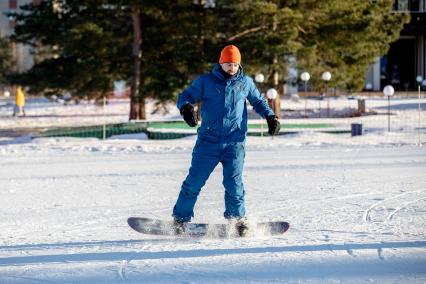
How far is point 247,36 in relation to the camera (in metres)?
24.9

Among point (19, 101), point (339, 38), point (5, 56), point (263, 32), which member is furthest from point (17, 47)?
point (339, 38)

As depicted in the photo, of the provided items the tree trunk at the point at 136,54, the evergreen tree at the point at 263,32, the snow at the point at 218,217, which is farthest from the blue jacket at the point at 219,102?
the tree trunk at the point at 136,54

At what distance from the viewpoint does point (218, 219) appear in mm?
7195

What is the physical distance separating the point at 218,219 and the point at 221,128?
142 centimetres

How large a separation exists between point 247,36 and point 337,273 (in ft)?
67.4

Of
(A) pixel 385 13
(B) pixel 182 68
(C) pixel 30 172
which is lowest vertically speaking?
(C) pixel 30 172

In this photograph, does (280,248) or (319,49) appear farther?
(319,49)

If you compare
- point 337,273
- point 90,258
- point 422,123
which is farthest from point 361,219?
point 422,123

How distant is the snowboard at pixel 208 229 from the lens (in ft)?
20.2

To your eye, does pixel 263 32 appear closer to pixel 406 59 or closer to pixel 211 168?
pixel 211 168

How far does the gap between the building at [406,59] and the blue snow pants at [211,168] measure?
41716 millimetres

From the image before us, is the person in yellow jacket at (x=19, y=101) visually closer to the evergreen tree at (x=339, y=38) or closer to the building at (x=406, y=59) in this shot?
the evergreen tree at (x=339, y=38)

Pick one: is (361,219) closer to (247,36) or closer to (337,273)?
(337,273)

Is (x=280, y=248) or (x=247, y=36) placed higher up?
(x=247, y=36)
